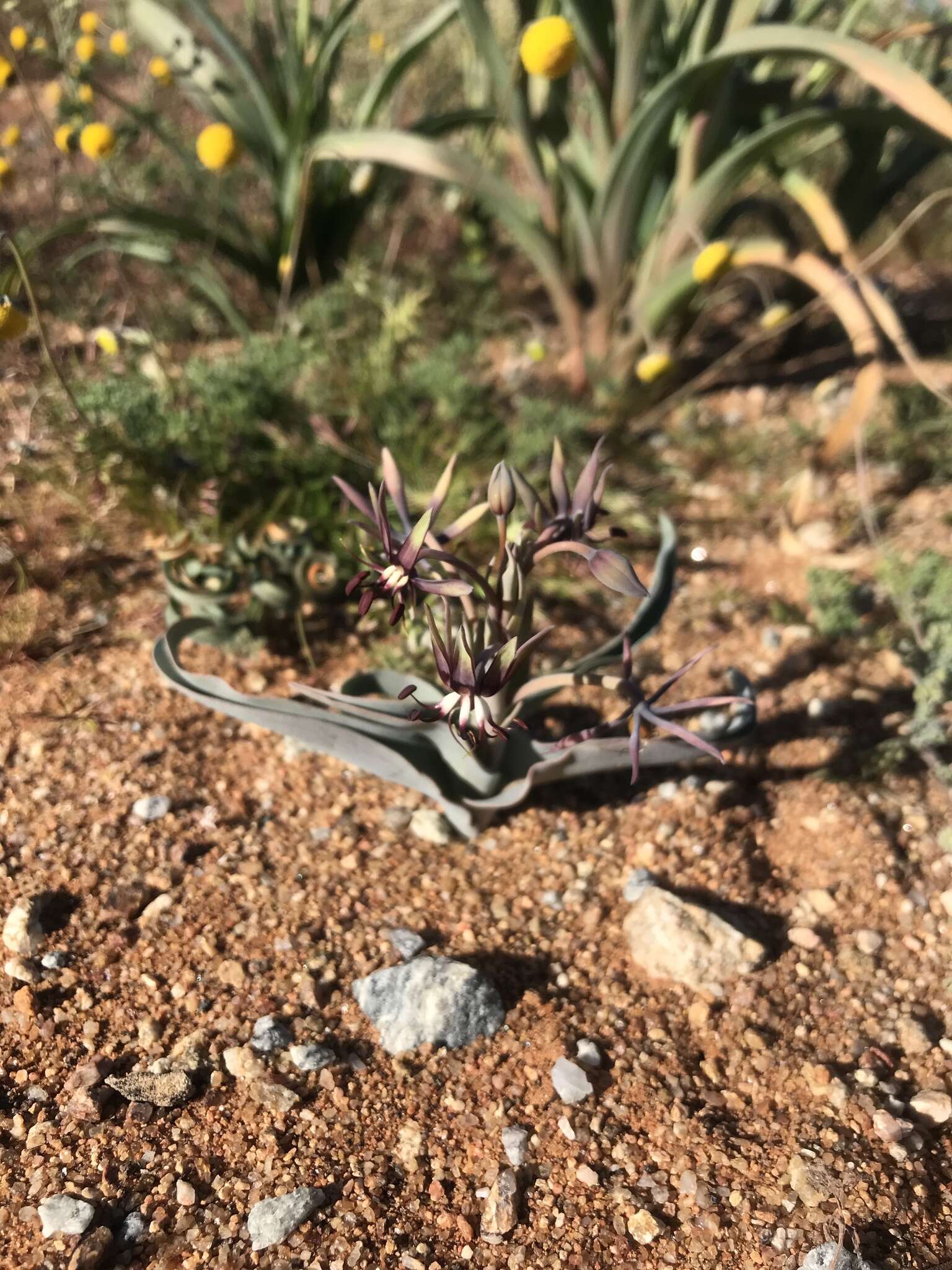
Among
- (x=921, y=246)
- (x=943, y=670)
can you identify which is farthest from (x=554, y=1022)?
(x=921, y=246)

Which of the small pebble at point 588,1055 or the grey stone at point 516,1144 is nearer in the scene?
the grey stone at point 516,1144

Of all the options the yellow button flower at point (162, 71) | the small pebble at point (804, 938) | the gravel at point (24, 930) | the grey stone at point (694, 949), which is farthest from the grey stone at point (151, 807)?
the yellow button flower at point (162, 71)

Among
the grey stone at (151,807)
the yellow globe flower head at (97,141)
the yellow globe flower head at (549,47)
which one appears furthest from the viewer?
the yellow globe flower head at (97,141)

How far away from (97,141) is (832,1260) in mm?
2779

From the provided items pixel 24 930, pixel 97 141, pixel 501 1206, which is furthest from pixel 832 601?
pixel 97 141

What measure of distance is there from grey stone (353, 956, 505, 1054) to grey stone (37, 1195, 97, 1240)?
482mm

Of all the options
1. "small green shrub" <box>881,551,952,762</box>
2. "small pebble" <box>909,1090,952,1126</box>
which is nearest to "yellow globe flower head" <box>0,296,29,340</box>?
"small green shrub" <box>881,551,952,762</box>

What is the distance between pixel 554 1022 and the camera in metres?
1.55

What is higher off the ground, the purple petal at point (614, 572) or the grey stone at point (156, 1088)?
the purple petal at point (614, 572)

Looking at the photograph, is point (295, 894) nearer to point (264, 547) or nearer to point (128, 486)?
point (264, 547)

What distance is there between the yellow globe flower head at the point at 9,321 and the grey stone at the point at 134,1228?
4.76ft

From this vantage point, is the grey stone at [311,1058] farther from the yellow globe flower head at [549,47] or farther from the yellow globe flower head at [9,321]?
the yellow globe flower head at [549,47]

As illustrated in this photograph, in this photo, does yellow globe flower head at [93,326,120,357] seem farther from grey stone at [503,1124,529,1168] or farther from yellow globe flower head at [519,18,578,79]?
grey stone at [503,1124,529,1168]

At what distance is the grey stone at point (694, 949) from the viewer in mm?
1613
